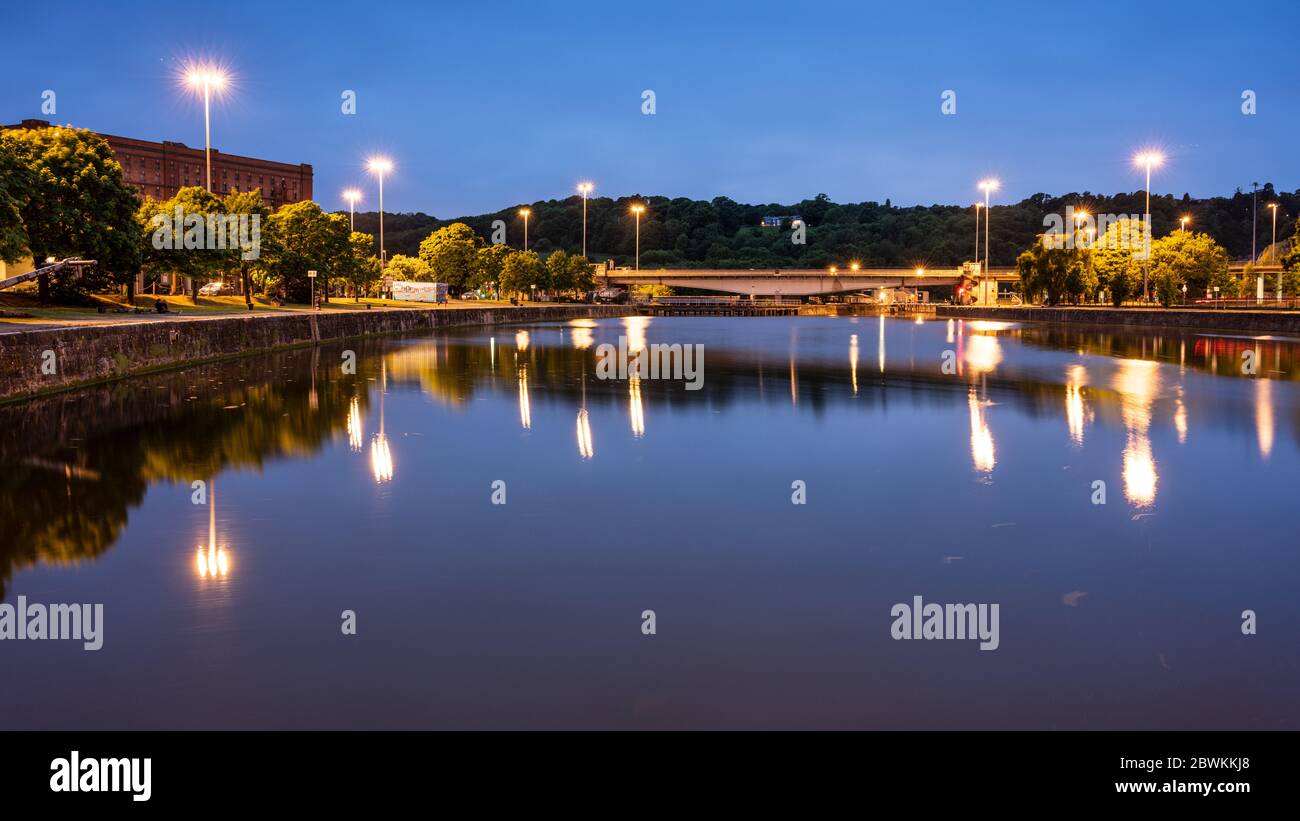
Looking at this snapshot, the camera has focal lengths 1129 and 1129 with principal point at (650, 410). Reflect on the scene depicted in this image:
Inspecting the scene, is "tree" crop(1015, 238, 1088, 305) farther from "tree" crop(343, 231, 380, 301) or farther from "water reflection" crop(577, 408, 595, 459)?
"water reflection" crop(577, 408, 595, 459)

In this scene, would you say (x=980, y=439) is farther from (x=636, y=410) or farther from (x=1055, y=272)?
(x=1055, y=272)

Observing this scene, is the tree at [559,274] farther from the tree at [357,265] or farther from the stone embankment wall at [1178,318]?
the stone embankment wall at [1178,318]

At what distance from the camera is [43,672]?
28.6 feet

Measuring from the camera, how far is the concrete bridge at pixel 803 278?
581 feet

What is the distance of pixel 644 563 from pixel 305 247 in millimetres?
71715

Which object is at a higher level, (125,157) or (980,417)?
(125,157)

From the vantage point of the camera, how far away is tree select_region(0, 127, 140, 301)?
160 ft

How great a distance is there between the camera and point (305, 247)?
78.5 metres

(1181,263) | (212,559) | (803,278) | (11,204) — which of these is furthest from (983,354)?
(803,278)

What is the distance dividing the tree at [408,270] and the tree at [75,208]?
80.6m

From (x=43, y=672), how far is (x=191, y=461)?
34.7 feet
